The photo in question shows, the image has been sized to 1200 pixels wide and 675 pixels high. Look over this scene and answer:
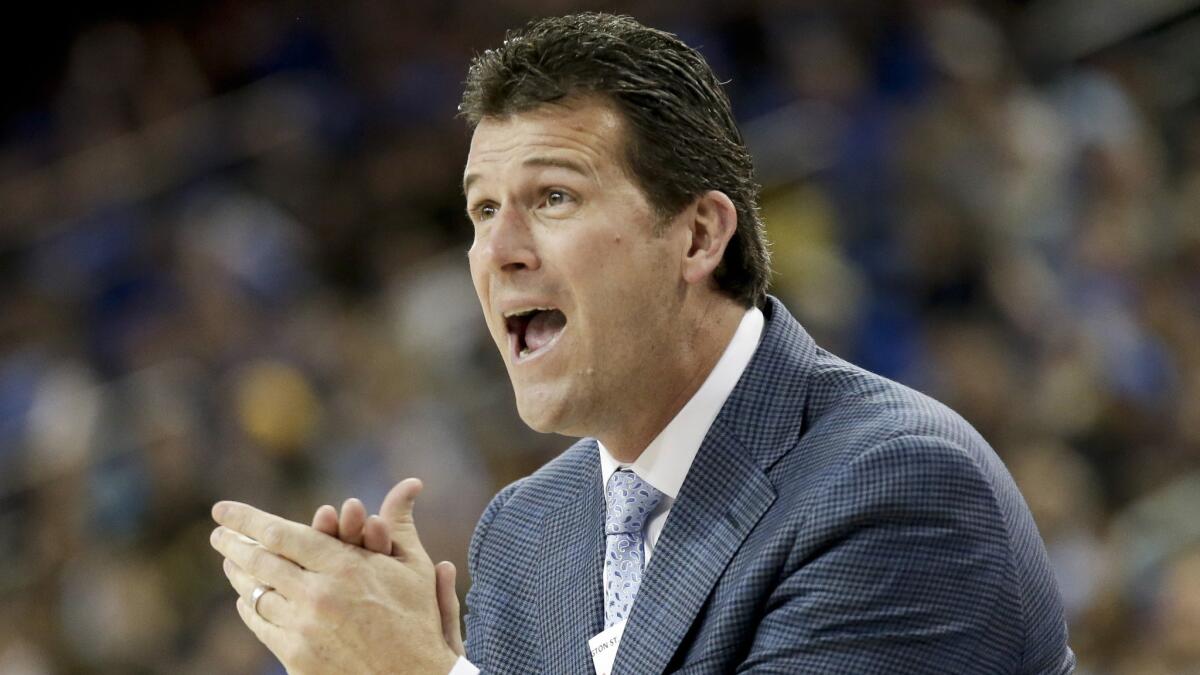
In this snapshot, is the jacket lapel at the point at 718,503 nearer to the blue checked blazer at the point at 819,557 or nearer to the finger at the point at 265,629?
the blue checked blazer at the point at 819,557

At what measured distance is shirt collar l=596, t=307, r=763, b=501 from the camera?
8.50 ft

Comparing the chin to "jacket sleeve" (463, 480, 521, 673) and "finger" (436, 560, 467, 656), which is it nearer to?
"finger" (436, 560, 467, 656)

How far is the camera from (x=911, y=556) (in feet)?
7.23

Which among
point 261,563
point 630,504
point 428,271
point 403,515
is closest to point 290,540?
point 261,563

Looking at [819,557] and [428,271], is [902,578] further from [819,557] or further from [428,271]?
[428,271]

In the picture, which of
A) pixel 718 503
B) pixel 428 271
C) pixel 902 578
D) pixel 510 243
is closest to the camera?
pixel 902 578

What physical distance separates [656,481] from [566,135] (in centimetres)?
59

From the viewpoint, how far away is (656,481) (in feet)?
8.55

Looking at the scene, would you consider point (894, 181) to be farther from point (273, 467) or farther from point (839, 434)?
point (839, 434)

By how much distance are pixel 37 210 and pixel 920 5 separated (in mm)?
3941

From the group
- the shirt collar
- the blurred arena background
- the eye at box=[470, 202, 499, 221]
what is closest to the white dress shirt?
the shirt collar

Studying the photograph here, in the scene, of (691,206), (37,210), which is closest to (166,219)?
(37,210)

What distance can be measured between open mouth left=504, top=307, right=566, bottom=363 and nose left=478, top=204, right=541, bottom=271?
0.28 feet

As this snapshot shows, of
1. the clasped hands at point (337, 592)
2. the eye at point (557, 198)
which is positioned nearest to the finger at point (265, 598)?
the clasped hands at point (337, 592)
